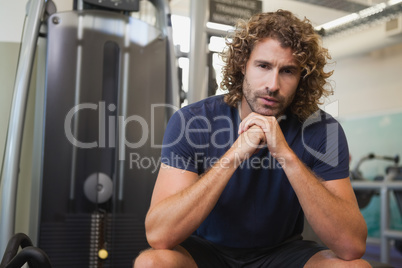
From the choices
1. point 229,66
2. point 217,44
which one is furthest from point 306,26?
point 217,44

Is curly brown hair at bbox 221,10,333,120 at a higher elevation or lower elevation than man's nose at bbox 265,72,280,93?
higher

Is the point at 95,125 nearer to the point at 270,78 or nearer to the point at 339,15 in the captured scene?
the point at 270,78

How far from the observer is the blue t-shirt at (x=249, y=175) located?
4.59 ft

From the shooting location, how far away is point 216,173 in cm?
125

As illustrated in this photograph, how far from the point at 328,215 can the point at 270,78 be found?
0.47 meters

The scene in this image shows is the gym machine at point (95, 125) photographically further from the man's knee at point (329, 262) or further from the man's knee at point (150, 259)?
the man's knee at point (329, 262)

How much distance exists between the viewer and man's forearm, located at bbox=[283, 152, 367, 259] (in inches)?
48.5

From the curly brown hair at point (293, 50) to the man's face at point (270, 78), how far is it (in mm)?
34

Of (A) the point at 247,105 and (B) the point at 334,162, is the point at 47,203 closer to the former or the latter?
(A) the point at 247,105

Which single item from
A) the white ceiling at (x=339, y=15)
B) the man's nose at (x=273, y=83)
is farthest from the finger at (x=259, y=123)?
the white ceiling at (x=339, y=15)

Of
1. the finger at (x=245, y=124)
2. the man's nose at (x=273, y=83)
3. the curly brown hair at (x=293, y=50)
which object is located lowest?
the finger at (x=245, y=124)

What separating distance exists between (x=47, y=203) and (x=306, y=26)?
1.36 m

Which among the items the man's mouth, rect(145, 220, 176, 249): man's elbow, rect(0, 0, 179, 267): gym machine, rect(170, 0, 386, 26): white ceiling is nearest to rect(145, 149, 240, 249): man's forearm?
rect(145, 220, 176, 249): man's elbow

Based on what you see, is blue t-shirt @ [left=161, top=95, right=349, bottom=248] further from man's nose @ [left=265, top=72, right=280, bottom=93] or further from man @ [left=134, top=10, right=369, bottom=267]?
man's nose @ [left=265, top=72, right=280, bottom=93]
